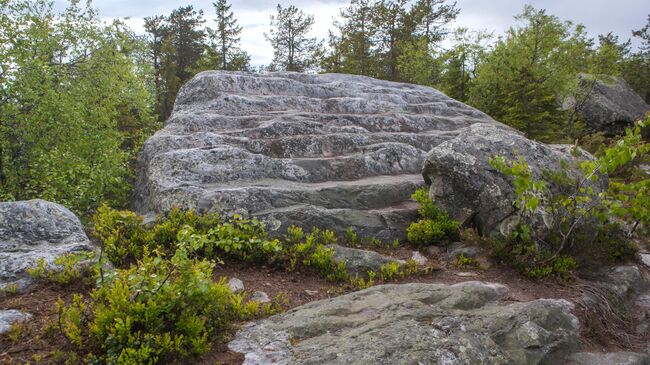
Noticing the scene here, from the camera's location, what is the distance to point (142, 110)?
20.8m

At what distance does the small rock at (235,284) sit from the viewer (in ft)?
19.2

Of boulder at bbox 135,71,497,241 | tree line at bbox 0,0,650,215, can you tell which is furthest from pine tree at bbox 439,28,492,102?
boulder at bbox 135,71,497,241

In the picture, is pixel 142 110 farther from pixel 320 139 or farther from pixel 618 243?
pixel 618 243

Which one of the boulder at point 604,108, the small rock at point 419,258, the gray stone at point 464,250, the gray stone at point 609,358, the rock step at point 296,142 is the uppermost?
the boulder at point 604,108

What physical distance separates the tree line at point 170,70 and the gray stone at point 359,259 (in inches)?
314

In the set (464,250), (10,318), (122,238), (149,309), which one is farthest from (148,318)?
(464,250)

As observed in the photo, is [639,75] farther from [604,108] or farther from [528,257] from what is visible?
[528,257]

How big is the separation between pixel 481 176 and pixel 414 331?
4.30 metres

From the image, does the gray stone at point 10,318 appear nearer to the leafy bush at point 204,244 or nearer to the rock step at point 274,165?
the leafy bush at point 204,244

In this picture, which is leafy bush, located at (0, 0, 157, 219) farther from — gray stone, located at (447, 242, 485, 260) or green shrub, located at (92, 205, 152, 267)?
gray stone, located at (447, 242, 485, 260)

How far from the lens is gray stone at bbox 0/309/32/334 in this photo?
4204 mm

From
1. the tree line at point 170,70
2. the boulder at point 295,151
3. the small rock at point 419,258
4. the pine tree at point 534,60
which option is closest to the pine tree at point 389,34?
the tree line at point 170,70

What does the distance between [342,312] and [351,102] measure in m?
10.5

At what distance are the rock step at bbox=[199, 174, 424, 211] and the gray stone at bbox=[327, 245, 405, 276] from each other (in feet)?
5.55
